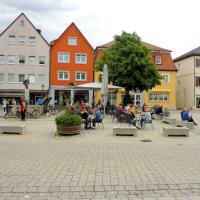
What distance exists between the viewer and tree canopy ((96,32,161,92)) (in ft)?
118

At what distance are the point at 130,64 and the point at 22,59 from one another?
23.2 m

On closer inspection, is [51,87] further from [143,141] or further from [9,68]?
[143,141]

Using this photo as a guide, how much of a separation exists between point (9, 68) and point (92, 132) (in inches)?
1561

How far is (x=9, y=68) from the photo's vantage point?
53.3m

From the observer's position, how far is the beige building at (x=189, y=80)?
193 ft

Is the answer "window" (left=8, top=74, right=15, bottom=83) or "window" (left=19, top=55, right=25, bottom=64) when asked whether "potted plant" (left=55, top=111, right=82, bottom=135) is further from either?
"window" (left=19, top=55, right=25, bottom=64)

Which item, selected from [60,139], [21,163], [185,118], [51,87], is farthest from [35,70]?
[21,163]

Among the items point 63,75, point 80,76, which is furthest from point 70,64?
point 80,76

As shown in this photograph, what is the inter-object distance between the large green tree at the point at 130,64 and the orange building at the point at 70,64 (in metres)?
17.4

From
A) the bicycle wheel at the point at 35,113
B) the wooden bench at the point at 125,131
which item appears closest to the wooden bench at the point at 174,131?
the wooden bench at the point at 125,131

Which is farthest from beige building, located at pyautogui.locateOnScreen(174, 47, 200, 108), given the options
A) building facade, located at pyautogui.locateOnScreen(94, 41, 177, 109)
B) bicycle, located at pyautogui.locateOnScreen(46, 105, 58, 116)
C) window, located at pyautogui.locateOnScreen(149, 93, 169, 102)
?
bicycle, located at pyautogui.locateOnScreen(46, 105, 58, 116)

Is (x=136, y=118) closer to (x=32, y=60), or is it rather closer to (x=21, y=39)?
(x=32, y=60)

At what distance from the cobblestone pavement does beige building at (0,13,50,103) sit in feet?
133

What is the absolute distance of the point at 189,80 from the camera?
6050 cm
